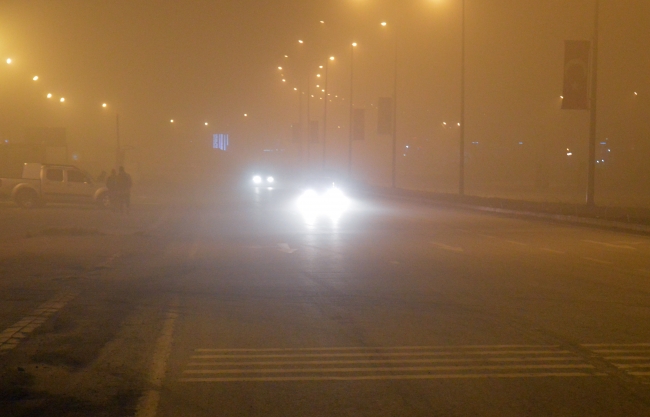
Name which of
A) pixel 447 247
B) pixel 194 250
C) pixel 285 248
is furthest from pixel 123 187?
pixel 447 247

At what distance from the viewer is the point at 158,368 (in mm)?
7461

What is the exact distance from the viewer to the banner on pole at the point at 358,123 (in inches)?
2317

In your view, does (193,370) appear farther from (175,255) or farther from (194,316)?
(175,255)

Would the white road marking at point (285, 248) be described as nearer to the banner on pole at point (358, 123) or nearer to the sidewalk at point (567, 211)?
the sidewalk at point (567, 211)

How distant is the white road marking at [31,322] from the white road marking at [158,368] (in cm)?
163

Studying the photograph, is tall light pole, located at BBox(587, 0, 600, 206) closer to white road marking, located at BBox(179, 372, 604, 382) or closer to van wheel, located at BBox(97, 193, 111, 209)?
van wheel, located at BBox(97, 193, 111, 209)

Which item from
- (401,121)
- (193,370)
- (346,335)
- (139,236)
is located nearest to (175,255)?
(139,236)

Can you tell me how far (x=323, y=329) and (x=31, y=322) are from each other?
3838mm

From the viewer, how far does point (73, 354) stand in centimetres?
802

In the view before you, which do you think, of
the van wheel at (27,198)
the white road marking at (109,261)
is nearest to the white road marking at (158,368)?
the white road marking at (109,261)

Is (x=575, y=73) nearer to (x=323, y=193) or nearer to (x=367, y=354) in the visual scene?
(x=367, y=354)

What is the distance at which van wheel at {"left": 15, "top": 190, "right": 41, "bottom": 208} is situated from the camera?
3509 centimetres

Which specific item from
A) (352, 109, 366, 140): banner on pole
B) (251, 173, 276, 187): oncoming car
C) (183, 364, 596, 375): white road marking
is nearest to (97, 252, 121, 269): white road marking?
(183, 364, 596, 375): white road marking

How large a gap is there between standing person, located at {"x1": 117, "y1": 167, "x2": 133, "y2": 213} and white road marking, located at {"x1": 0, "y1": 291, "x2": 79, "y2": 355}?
69.8ft
